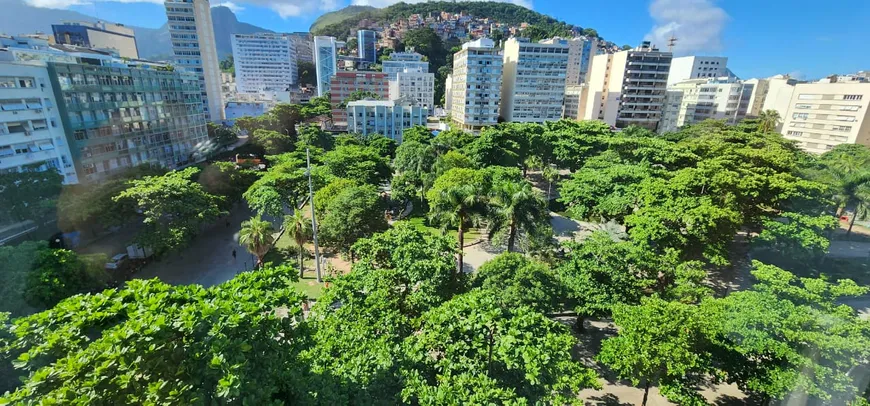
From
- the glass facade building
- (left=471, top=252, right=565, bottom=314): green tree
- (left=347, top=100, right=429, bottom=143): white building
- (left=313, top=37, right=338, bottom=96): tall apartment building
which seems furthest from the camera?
(left=313, top=37, right=338, bottom=96): tall apartment building

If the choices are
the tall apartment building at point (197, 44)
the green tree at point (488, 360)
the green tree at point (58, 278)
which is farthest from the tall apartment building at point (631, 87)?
the green tree at point (58, 278)

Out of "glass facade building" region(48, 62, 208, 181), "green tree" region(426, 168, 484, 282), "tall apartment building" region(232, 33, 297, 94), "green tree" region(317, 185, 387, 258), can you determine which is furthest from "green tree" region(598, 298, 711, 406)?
"tall apartment building" region(232, 33, 297, 94)

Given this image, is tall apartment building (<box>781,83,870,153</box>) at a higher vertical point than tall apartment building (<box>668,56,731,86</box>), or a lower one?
lower

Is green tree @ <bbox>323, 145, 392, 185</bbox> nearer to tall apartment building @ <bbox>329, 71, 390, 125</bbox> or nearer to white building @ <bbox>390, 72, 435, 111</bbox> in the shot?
tall apartment building @ <bbox>329, 71, 390, 125</bbox>

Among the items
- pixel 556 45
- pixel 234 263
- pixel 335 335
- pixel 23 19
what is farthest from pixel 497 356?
pixel 23 19

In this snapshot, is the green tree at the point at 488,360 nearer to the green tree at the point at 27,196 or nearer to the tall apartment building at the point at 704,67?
the green tree at the point at 27,196

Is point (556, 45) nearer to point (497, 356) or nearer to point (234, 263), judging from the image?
point (234, 263)
